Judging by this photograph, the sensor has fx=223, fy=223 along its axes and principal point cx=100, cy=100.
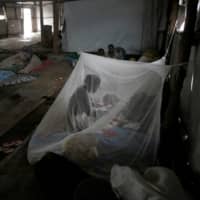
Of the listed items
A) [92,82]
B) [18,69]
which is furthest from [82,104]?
[18,69]

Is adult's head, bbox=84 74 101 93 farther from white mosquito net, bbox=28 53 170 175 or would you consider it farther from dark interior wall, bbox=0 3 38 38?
dark interior wall, bbox=0 3 38 38

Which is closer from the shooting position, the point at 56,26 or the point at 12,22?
the point at 56,26

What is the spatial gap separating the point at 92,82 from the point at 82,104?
0.76 ft

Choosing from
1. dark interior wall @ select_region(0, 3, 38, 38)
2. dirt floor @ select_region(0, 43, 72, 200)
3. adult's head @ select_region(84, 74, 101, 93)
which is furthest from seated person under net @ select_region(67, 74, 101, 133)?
dark interior wall @ select_region(0, 3, 38, 38)

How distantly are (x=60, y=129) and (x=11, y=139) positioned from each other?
2.37 ft

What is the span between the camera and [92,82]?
2.11 metres

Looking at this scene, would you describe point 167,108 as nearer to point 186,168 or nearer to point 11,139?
point 186,168

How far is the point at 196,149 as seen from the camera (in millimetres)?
1338

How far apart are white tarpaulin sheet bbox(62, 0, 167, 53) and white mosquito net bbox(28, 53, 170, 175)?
4648 mm

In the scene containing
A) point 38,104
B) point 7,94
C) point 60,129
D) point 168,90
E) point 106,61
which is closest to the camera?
point 168,90

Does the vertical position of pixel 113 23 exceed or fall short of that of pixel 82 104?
it exceeds it

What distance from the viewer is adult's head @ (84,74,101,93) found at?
207 centimetres

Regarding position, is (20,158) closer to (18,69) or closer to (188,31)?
(188,31)

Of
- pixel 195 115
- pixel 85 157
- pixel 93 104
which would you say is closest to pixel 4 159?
pixel 85 157
